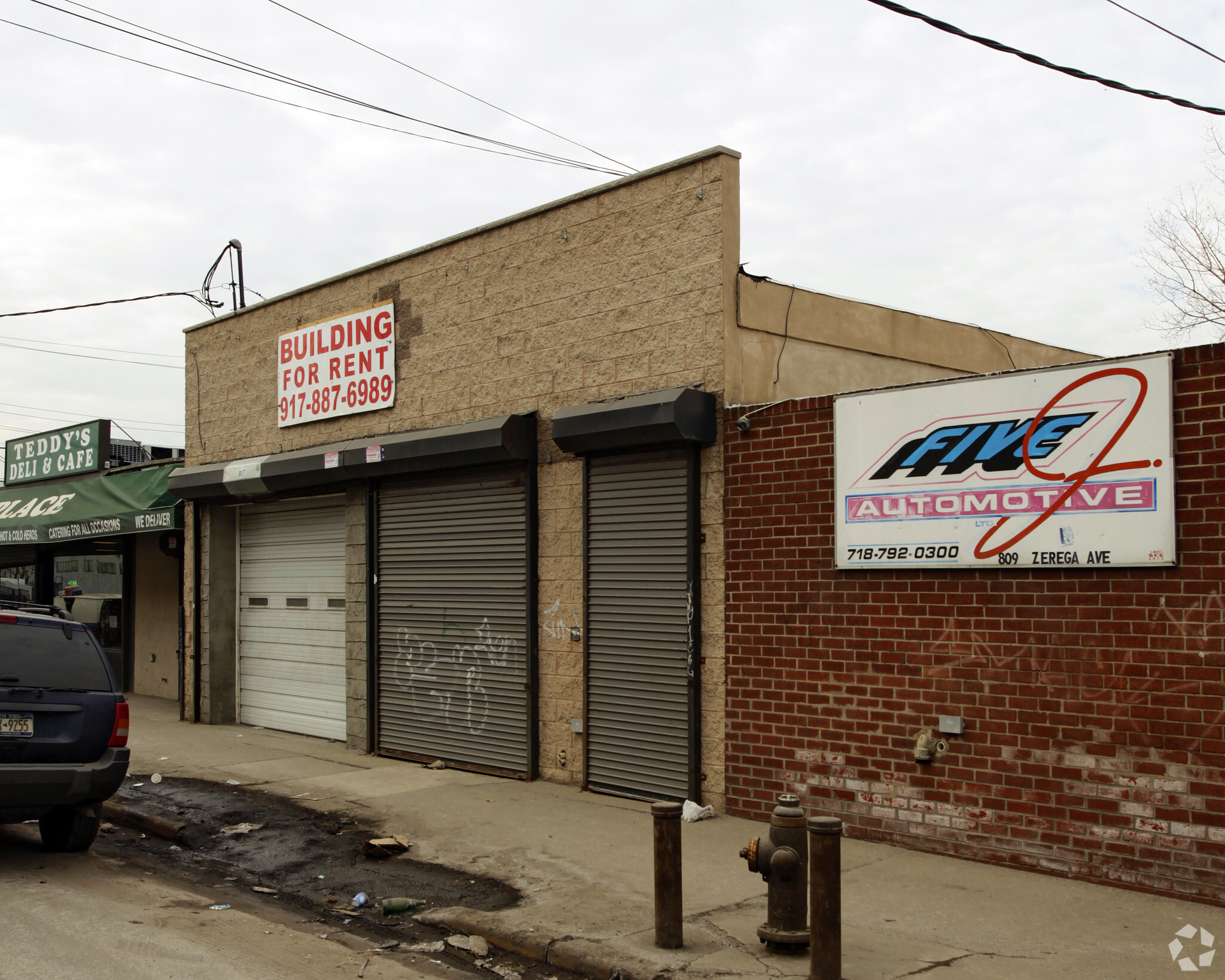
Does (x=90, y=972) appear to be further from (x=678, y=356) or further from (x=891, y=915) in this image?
(x=678, y=356)

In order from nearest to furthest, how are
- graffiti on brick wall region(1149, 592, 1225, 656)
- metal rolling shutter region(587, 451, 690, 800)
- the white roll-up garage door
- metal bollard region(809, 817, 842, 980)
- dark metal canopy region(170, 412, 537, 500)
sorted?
metal bollard region(809, 817, 842, 980) → graffiti on brick wall region(1149, 592, 1225, 656) → metal rolling shutter region(587, 451, 690, 800) → dark metal canopy region(170, 412, 537, 500) → the white roll-up garage door

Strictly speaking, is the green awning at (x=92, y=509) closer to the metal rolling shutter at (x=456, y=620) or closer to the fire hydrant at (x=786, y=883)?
the metal rolling shutter at (x=456, y=620)

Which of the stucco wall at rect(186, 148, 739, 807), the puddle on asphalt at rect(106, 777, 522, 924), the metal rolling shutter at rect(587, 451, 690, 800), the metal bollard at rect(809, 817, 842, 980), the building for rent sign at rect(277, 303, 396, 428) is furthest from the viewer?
the building for rent sign at rect(277, 303, 396, 428)

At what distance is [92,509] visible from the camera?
17.4 metres

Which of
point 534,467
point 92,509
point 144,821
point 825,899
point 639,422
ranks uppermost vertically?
point 639,422

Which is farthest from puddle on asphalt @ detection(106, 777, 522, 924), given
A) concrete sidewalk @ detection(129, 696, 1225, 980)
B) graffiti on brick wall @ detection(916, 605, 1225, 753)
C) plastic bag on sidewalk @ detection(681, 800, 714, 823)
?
graffiti on brick wall @ detection(916, 605, 1225, 753)

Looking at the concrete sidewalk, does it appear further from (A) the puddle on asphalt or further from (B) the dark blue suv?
(B) the dark blue suv

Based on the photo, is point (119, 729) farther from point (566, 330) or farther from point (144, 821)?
point (566, 330)

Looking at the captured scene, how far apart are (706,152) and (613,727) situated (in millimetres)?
5176

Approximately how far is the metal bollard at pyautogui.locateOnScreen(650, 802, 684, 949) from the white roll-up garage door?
8323 mm

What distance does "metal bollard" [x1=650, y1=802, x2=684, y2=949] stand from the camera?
18.8 feet

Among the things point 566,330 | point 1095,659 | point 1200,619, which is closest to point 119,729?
point 566,330

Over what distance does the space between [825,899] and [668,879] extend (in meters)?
0.97

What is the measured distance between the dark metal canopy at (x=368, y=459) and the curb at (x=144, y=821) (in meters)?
4.24
